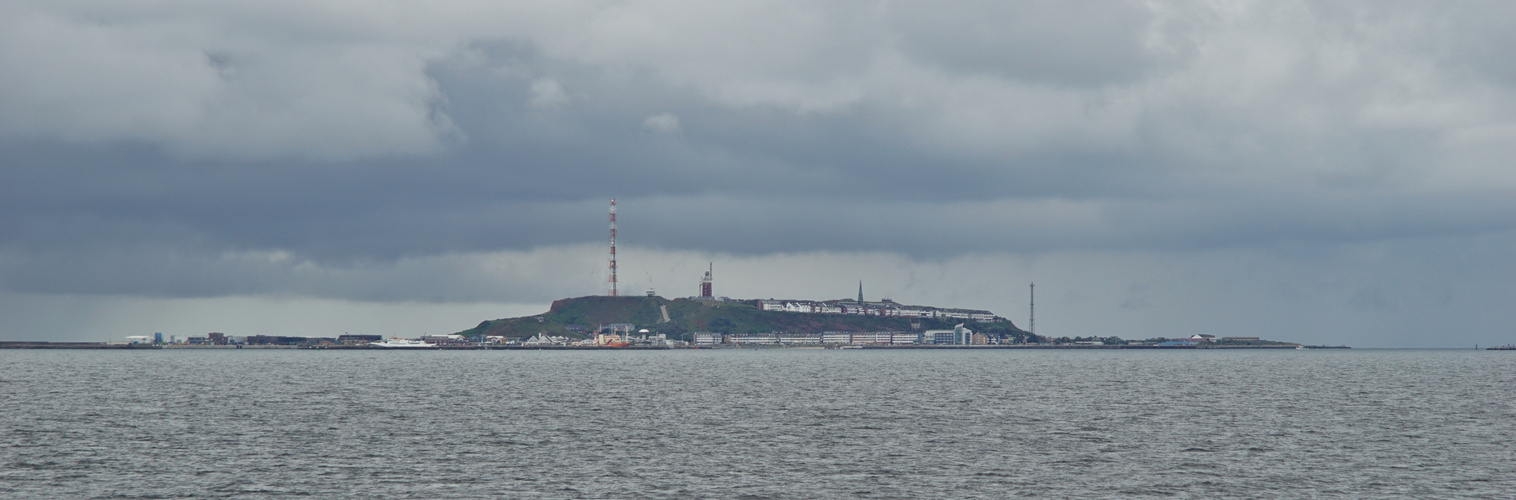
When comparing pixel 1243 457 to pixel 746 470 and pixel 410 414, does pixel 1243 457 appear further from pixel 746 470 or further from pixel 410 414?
pixel 410 414

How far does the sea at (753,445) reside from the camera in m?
59.7

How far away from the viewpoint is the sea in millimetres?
59719

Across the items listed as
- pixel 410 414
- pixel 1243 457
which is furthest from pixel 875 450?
pixel 410 414

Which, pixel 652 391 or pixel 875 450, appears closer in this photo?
pixel 875 450

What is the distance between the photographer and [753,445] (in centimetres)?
7756

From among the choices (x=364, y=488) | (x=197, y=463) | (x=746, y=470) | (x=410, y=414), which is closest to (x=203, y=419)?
(x=410, y=414)

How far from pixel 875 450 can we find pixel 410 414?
46.5m

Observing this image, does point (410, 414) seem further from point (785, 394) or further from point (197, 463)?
point (785, 394)

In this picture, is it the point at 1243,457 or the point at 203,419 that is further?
the point at 203,419

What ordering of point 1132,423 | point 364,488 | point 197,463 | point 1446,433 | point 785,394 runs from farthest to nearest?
point 785,394 → point 1132,423 → point 1446,433 → point 197,463 → point 364,488

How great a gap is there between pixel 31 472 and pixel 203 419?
33497 mm

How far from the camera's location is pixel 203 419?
95.9 metres

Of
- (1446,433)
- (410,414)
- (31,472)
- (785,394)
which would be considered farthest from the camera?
(785,394)

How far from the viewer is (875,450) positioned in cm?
7462
